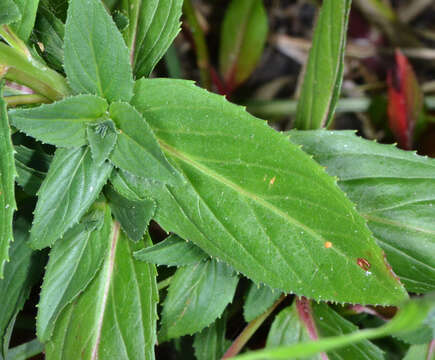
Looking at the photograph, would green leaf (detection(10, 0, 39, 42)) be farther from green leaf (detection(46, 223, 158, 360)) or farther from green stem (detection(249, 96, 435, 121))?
green stem (detection(249, 96, 435, 121))

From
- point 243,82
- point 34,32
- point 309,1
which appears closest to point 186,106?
point 34,32

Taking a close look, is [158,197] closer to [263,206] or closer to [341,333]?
[263,206]

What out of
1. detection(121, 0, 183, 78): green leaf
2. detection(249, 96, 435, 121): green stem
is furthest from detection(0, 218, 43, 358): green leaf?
detection(249, 96, 435, 121): green stem

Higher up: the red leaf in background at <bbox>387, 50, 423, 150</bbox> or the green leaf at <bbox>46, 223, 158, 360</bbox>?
the red leaf in background at <bbox>387, 50, 423, 150</bbox>

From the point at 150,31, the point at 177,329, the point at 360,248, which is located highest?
the point at 150,31

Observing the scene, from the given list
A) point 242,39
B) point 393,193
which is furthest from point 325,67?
point 242,39

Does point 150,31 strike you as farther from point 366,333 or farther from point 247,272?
point 366,333
